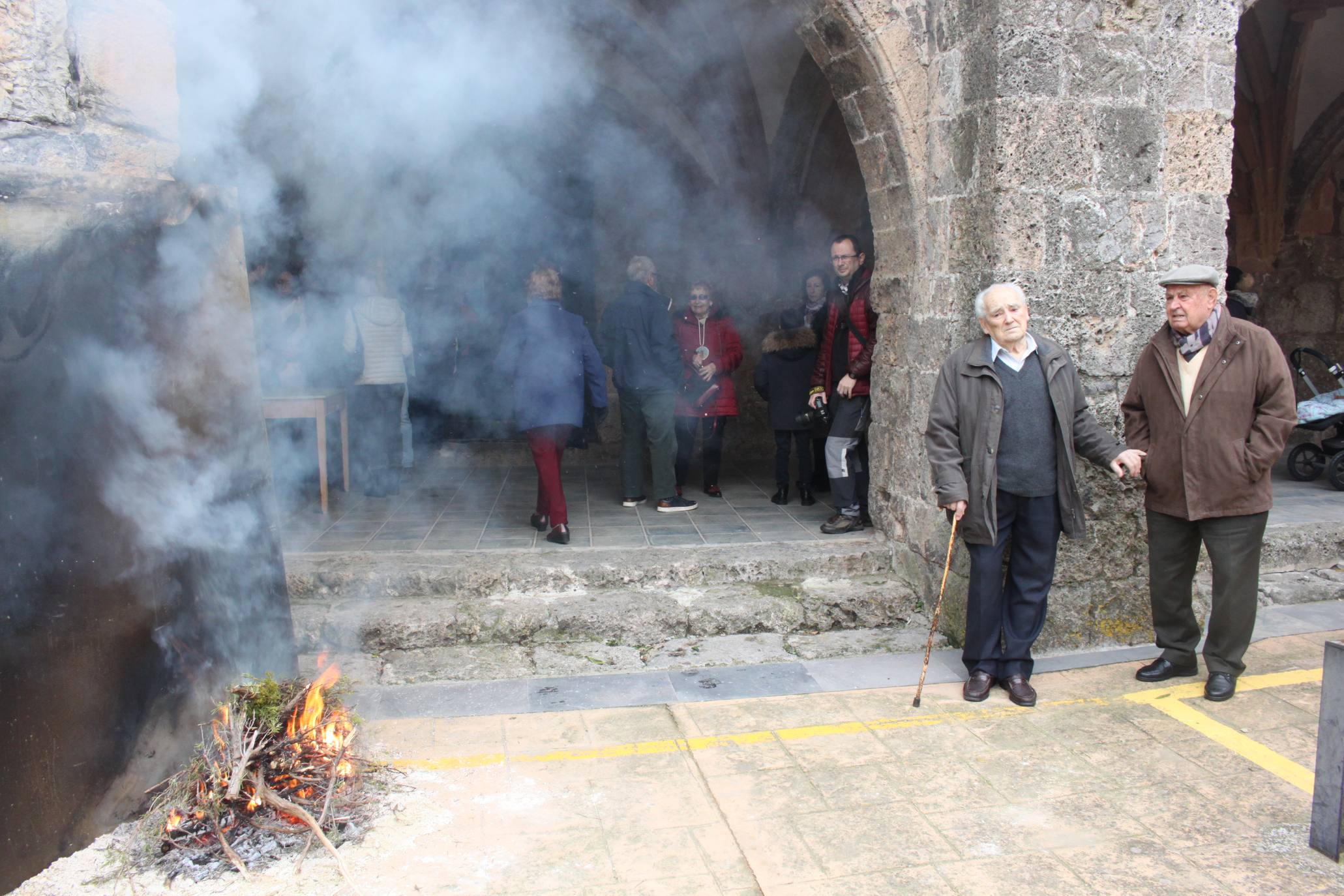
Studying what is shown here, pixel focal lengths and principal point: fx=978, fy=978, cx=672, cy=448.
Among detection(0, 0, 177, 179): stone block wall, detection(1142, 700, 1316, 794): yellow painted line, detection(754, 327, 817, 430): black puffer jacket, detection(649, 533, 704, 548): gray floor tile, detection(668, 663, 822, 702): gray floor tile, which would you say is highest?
detection(0, 0, 177, 179): stone block wall

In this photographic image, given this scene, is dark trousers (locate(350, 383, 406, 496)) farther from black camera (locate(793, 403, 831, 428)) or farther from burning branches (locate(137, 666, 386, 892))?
burning branches (locate(137, 666, 386, 892))

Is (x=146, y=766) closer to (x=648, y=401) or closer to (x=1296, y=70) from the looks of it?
(x=648, y=401)

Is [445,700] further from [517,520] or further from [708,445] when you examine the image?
[708,445]

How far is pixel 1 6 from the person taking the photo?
2.72m

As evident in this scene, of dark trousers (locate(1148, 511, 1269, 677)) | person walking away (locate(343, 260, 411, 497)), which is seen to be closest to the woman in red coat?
person walking away (locate(343, 260, 411, 497))

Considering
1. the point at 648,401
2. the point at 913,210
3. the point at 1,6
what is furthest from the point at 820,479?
the point at 1,6

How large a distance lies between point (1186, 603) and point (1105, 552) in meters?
0.43

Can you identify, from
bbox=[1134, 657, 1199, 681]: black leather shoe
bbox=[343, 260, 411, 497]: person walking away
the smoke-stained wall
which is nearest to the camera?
the smoke-stained wall

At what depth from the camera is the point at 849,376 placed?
552cm

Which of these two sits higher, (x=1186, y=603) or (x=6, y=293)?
(x=6, y=293)

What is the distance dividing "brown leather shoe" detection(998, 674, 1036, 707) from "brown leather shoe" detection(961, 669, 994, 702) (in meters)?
0.08

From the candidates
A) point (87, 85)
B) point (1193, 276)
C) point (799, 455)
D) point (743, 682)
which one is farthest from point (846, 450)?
point (87, 85)

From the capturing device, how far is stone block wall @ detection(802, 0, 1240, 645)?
4.21 metres

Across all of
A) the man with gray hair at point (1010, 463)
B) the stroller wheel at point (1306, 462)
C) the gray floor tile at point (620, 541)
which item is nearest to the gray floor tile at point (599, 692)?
the gray floor tile at point (620, 541)
